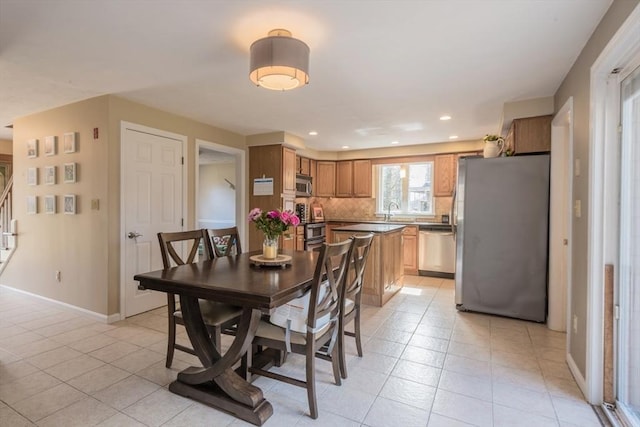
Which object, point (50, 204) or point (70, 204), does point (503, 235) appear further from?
point (50, 204)

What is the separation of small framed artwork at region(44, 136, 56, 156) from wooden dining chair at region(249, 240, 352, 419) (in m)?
3.50

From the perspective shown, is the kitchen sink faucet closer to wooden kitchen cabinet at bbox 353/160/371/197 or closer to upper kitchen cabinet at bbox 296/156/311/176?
wooden kitchen cabinet at bbox 353/160/371/197

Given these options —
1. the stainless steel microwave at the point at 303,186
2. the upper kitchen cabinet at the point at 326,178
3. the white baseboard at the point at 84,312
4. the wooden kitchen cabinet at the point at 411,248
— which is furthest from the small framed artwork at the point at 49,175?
the wooden kitchen cabinet at the point at 411,248

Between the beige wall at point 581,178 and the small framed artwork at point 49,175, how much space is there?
16.8 feet

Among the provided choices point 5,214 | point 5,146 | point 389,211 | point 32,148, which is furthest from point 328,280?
point 5,146

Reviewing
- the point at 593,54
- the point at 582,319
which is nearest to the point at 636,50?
the point at 593,54

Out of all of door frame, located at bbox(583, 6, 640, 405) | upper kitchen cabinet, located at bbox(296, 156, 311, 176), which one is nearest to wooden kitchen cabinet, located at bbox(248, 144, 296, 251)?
upper kitchen cabinet, located at bbox(296, 156, 311, 176)

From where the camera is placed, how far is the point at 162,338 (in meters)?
2.94

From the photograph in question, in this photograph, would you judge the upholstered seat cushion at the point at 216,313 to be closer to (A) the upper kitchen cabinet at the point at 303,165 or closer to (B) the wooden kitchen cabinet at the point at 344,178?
(A) the upper kitchen cabinet at the point at 303,165

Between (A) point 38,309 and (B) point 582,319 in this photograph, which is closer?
(B) point 582,319

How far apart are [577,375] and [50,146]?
5540 millimetres

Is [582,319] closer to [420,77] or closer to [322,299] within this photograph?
[322,299]

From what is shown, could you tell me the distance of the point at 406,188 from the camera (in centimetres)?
629

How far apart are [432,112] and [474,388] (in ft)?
9.54
